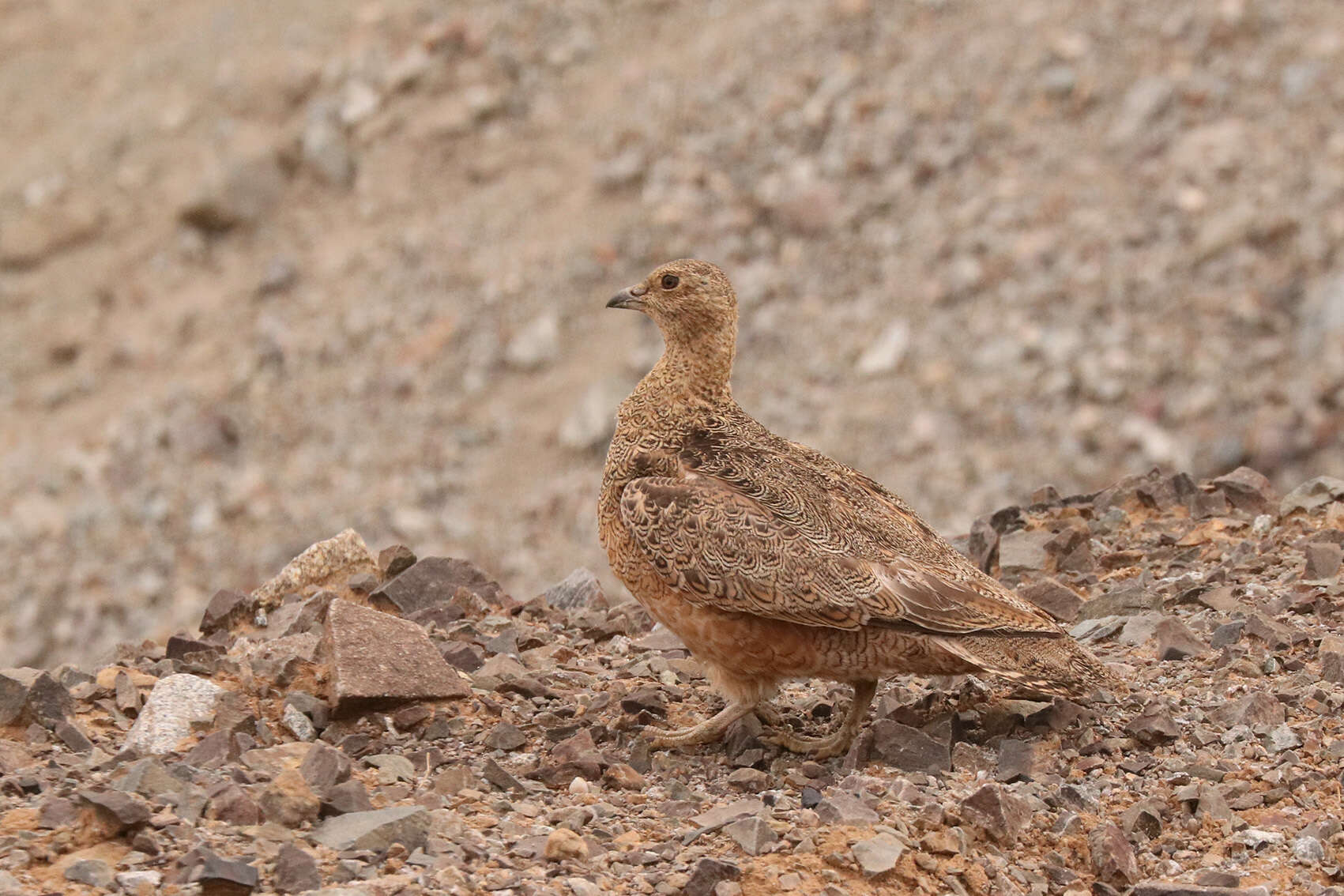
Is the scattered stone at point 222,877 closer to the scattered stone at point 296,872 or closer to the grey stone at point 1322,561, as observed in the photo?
the scattered stone at point 296,872

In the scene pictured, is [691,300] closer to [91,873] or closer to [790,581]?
[790,581]

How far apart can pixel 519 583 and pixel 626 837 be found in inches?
395

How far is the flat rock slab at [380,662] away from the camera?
658 cm

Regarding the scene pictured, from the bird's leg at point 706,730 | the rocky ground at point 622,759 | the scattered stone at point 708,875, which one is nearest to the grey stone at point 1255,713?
the rocky ground at point 622,759

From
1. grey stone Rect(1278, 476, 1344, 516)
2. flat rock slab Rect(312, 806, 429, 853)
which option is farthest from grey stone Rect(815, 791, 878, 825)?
grey stone Rect(1278, 476, 1344, 516)

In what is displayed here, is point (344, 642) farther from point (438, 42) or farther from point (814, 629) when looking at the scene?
point (438, 42)

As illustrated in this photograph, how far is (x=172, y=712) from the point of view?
250 inches

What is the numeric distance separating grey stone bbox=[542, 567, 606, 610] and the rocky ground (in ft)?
0.11

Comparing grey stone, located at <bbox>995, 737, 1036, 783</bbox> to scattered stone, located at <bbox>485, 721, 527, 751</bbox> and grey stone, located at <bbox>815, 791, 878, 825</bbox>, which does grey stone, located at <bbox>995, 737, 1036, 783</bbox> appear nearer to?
grey stone, located at <bbox>815, 791, 878, 825</bbox>

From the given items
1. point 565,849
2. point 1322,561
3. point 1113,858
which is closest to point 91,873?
point 565,849

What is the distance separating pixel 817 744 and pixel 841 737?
99 mm

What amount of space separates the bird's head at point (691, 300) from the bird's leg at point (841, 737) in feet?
5.56

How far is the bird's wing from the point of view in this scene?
6324 mm

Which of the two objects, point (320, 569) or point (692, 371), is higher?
point (692, 371)
